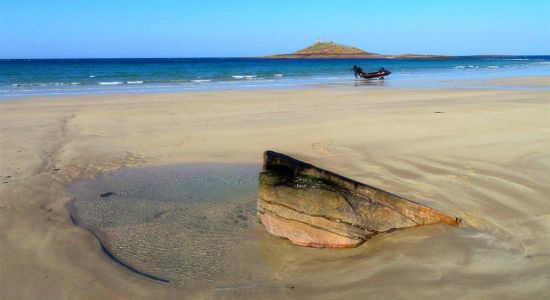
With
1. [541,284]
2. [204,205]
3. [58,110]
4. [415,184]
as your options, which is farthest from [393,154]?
[58,110]

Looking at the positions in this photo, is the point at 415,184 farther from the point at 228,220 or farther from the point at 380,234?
the point at 228,220

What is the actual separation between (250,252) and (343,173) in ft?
9.30

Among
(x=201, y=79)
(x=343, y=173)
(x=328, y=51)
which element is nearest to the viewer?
(x=343, y=173)

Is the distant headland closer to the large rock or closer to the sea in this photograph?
the sea

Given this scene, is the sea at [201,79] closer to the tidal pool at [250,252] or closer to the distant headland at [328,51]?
the tidal pool at [250,252]

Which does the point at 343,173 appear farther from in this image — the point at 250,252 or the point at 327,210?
the point at 250,252

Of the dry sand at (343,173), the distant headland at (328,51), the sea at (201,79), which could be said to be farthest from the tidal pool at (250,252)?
the distant headland at (328,51)

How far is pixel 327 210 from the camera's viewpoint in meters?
4.39

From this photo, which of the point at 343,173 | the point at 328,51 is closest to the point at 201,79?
the point at 343,173

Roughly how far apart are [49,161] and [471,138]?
297 inches

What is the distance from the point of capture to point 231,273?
392cm

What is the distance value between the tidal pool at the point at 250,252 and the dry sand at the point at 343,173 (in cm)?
2

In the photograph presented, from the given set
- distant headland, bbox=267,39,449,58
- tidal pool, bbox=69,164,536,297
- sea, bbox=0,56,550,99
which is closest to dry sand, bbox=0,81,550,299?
tidal pool, bbox=69,164,536,297

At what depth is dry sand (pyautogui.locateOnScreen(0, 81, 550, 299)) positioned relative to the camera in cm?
363
